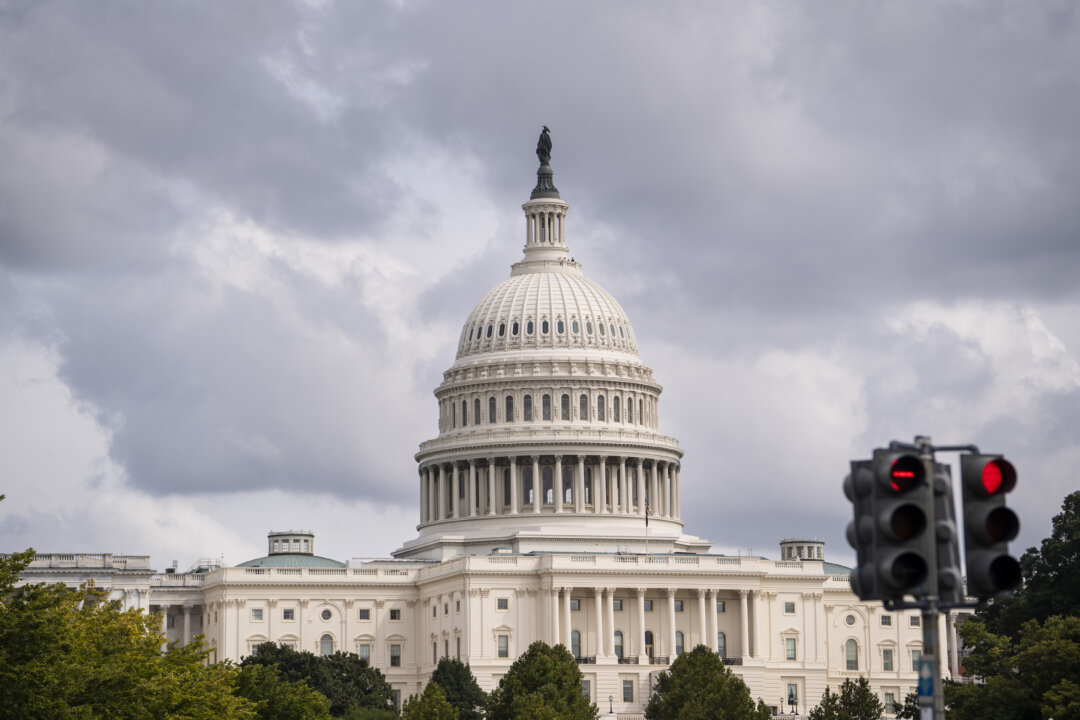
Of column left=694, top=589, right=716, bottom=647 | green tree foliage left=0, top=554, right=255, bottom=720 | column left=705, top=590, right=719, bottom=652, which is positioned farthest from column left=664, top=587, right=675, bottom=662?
green tree foliage left=0, top=554, right=255, bottom=720

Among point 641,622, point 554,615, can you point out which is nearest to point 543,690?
point 554,615

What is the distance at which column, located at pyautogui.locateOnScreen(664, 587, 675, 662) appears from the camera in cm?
18275

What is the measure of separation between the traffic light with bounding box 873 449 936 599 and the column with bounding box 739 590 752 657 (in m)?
161

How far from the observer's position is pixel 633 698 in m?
179

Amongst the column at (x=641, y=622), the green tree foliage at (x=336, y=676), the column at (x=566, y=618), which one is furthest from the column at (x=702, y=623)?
the green tree foliage at (x=336, y=676)

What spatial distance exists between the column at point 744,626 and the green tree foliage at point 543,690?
129ft

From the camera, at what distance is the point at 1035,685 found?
10362 centimetres

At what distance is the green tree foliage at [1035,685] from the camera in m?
98.6

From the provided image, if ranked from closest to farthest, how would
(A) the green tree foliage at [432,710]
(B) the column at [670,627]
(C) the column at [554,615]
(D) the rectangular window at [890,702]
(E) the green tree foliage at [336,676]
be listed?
1. (A) the green tree foliage at [432,710]
2. (E) the green tree foliage at [336,676]
3. (C) the column at [554,615]
4. (B) the column at [670,627]
5. (D) the rectangular window at [890,702]

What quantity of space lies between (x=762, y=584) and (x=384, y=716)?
181ft

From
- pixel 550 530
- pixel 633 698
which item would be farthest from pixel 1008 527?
pixel 550 530

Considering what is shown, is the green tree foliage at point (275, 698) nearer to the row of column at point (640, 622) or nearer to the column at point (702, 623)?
the row of column at point (640, 622)

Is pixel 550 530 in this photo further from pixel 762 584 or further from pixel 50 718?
pixel 50 718

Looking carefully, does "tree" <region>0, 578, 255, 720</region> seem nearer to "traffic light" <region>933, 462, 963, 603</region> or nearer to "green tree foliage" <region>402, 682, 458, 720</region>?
"green tree foliage" <region>402, 682, 458, 720</region>
